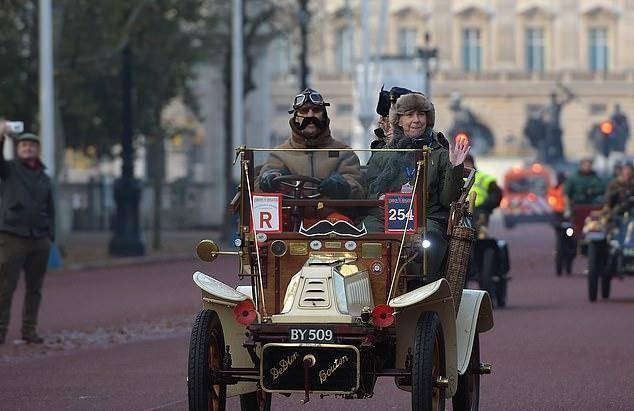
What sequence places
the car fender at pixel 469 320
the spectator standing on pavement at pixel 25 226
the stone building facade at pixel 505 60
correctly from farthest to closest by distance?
the stone building facade at pixel 505 60 → the spectator standing on pavement at pixel 25 226 → the car fender at pixel 469 320

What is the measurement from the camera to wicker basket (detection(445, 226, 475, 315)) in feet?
35.1

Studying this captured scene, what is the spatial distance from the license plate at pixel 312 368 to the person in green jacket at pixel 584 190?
20249mm

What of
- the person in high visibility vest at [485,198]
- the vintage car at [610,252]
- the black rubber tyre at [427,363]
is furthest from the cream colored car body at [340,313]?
the vintage car at [610,252]

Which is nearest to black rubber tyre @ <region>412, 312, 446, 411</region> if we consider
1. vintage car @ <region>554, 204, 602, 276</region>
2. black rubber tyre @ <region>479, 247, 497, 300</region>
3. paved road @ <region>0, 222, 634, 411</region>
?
paved road @ <region>0, 222, 634, 411</region>

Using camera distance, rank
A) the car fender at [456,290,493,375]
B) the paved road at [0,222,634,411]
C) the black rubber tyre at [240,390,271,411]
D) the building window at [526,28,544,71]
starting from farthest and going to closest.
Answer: the building window at [526,28,544,71], the paved road at [0,222,634,411], the black rubber tyre at [240,390,271,411], the car fender at [456,290,493,375]

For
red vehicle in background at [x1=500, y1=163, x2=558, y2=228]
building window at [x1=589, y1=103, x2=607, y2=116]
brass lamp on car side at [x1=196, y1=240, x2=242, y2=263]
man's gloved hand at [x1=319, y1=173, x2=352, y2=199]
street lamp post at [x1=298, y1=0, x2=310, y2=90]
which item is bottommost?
red vehicle in background at [x1=500, y1=163, x2=558, y2=228]

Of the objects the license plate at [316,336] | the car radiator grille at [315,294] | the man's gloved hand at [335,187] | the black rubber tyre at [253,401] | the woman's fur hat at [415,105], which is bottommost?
the black rubber tyre at [253,401]

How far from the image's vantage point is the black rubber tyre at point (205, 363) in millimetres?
9570

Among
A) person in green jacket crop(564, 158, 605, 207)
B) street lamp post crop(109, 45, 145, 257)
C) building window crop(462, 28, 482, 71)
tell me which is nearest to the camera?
person in green jacket crop(564, 158, 605, 207)

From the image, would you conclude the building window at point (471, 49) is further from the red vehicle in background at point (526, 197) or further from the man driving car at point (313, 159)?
the man driving car at point (313, 159)

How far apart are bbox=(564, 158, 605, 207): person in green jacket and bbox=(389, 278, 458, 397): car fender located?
19520 millimetres

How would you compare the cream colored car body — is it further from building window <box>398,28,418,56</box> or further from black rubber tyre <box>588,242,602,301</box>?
building window <box>398,28,418,56</box>

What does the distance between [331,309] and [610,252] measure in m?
13.7

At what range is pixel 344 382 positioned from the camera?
949 centimetres
